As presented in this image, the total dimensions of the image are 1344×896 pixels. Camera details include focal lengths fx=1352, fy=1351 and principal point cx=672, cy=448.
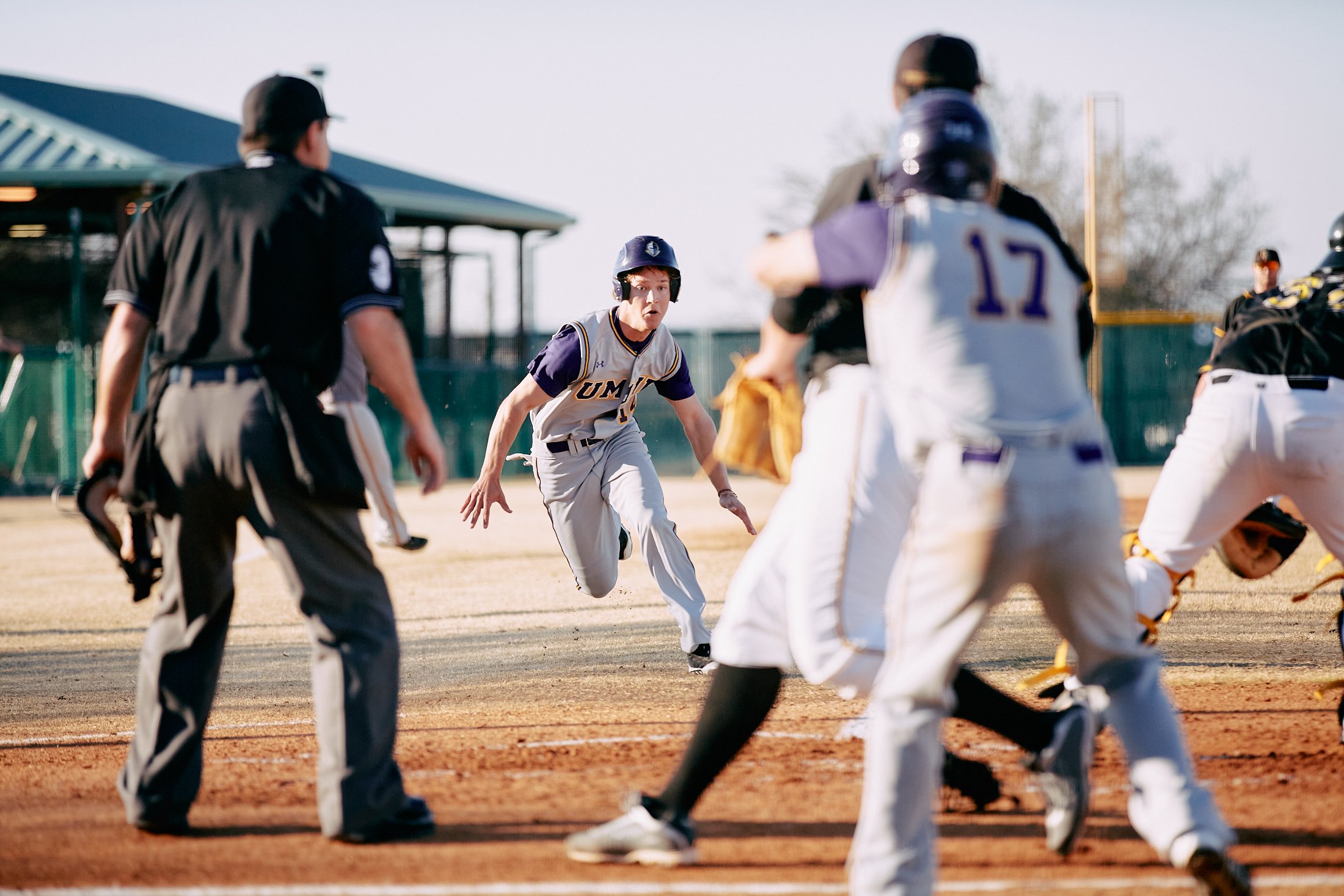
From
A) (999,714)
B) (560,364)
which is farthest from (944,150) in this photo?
(560,364)

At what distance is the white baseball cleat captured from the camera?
363 cm

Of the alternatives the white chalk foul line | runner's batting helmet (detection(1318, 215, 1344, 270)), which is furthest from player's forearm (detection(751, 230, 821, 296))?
runner's batting helmet (detection(1318, 215, 1344, 270))

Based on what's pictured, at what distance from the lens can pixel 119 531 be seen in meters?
4.16

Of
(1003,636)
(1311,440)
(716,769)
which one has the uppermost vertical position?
(1311,440)

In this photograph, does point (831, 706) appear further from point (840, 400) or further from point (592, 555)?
point (840, 400)

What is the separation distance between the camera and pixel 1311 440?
4707mm

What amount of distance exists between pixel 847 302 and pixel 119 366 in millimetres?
2101

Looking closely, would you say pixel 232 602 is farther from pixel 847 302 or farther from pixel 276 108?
pixel 847 302

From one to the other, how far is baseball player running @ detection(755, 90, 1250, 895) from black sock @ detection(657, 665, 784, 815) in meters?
0.56

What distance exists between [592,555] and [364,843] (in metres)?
3.29

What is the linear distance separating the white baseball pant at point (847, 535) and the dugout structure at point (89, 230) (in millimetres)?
20425

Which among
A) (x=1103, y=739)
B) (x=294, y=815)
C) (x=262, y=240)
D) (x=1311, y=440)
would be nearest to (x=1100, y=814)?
(x=1103, y=739)

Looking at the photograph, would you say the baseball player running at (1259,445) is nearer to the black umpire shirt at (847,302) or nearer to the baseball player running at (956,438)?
the black umpire shirt at (847,302)

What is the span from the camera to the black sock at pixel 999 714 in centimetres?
399
